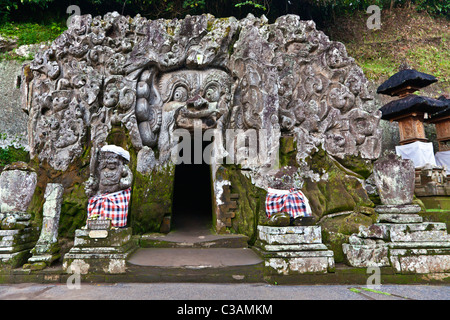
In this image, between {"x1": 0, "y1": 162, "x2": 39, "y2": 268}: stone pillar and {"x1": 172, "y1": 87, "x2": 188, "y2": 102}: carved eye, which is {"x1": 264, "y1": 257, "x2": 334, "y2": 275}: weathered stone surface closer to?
{"x1": 0, "y1": 162, "x2": 39, "y2": 268}: stone pillar

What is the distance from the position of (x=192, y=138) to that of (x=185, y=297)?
4385 mm

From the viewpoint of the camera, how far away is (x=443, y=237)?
460cm

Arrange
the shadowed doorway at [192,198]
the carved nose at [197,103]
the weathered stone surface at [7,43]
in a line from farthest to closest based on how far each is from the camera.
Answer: the weathered stone surface at [7,43]
the shadowed doorway at [192,198]
the carved nose at [197,103]

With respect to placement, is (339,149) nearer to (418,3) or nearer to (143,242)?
(143,242)

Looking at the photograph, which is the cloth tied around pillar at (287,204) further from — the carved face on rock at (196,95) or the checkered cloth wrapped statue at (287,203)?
the carved face on rock at (196,95)

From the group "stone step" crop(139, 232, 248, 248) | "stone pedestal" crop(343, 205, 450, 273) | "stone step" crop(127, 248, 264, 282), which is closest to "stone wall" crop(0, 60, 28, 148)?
"stone step" crop(139, 232, 248, 248)

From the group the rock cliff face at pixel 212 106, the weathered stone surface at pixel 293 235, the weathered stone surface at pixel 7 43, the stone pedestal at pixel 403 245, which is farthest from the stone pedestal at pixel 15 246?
the weathered stone surface at pixel 7 43

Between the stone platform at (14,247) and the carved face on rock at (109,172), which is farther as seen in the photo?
the carved face on rock at (109,172)

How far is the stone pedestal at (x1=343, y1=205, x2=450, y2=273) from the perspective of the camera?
447cm

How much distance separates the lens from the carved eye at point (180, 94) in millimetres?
7176

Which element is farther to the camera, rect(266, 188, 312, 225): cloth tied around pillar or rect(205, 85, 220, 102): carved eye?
rect(205, 85, 220, 102): carved eye

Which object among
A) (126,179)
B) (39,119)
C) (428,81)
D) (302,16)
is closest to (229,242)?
(126,179)

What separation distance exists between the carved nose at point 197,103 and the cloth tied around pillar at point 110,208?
8.97 ft

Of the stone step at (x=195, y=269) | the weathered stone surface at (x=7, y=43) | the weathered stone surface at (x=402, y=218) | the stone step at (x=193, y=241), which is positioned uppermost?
the weathered stone surface at (x=7, y=43)
